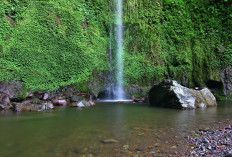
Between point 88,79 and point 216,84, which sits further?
point 216,84

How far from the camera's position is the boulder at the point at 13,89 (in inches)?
273

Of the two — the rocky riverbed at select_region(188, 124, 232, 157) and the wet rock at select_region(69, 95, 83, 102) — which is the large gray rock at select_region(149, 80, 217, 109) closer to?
the rocky riverbed at select_region(188, 124, 232, 157)

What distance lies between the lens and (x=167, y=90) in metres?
7.24

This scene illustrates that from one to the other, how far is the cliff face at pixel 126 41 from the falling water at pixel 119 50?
1.40ft

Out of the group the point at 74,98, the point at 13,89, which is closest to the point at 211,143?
the point at 74,98

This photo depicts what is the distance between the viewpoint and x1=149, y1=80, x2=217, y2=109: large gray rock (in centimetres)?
667

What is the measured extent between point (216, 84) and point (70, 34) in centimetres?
1142

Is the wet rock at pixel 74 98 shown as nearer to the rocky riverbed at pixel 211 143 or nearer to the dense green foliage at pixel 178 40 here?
the dense green foliage at pixel 178 40

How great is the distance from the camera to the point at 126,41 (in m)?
12.1

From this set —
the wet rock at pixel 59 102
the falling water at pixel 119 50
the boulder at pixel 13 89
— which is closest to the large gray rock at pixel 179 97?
the falling water at pixel 119 50

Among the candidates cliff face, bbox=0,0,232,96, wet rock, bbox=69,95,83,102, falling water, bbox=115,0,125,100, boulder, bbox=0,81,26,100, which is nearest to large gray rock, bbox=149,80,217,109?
falling water, bbox=115,0,125,100

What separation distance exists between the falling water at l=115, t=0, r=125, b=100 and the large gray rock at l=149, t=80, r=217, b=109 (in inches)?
142

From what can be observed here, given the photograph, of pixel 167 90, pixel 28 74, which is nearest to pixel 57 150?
pixel 167 90

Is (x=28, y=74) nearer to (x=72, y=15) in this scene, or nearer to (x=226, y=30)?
(x=72, y=15)
